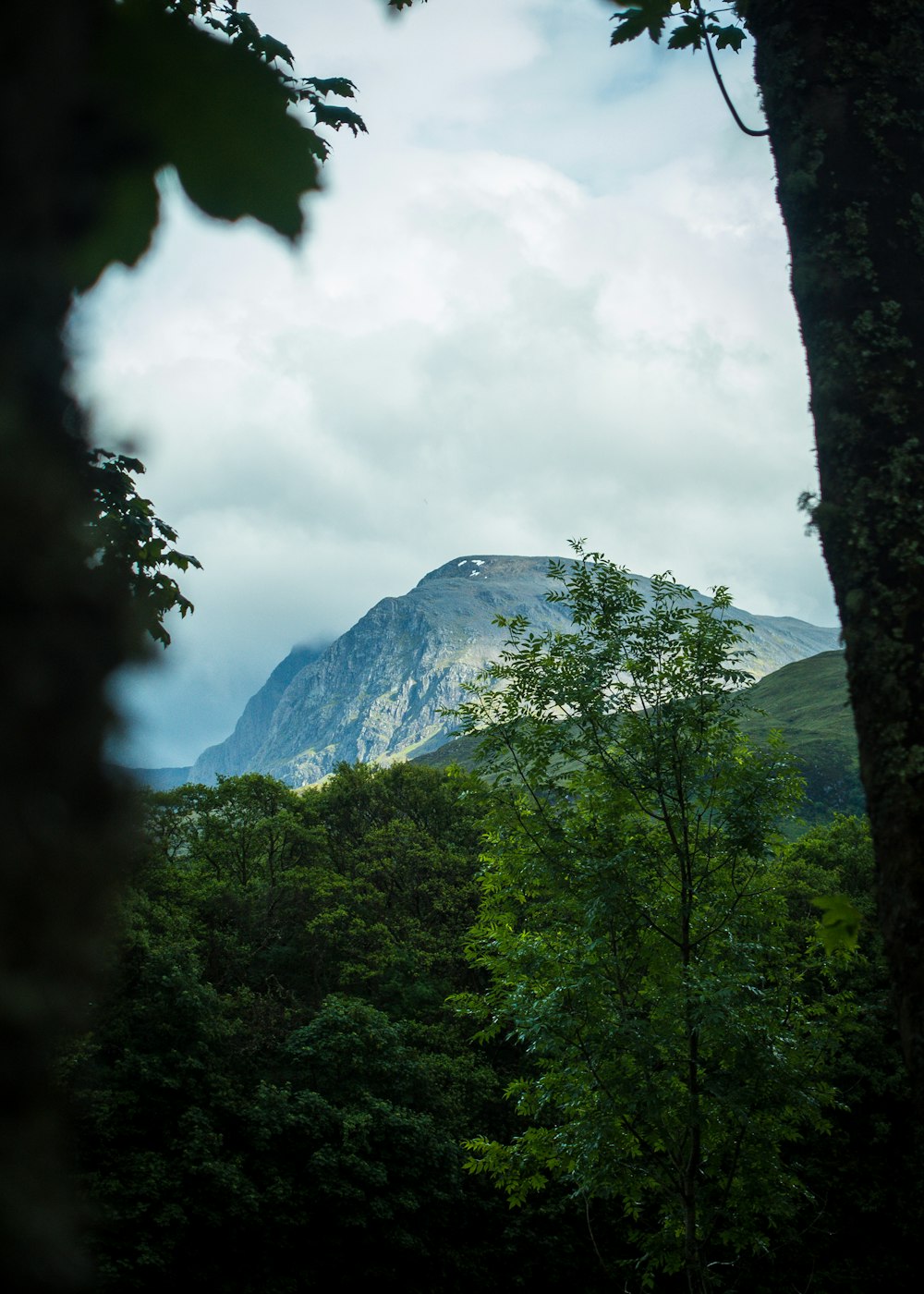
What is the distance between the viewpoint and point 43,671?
497 millimetres

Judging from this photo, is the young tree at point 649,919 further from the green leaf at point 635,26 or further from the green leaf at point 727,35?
→ the green leaf at point 635,26

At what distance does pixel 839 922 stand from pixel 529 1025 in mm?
9126

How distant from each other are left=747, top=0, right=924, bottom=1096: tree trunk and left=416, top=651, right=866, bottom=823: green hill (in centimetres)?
5731

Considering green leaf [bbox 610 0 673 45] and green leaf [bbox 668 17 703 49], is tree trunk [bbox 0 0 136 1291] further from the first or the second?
green leaf [bbox 668 17 703 49]

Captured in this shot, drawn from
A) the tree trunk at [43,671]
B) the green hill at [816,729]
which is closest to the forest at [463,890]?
the tree trunk at [43,671]

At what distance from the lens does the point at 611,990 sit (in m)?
11.5

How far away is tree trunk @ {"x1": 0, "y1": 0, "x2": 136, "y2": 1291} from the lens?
18.3 inches

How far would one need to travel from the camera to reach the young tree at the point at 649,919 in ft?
32.7

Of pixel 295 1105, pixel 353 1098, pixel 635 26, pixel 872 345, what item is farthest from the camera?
pixel 353 1098

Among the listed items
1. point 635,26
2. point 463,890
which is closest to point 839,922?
point 635,26

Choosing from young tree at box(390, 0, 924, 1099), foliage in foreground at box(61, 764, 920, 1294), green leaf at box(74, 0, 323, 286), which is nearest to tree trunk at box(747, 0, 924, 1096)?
young tree at box(390, 0, 924, 1099)

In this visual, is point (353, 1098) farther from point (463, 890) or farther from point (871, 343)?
point (871, 343)

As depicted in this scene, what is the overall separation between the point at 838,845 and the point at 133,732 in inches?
1491

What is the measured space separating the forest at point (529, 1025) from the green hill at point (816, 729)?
33.8m
